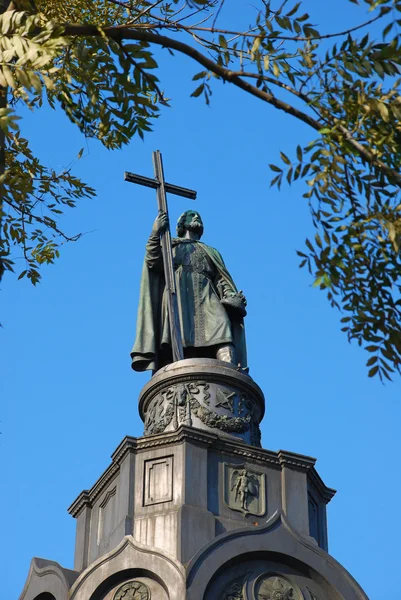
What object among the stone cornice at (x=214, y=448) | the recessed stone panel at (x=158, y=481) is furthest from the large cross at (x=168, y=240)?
the recessed stone panel at (x=158, y=481)

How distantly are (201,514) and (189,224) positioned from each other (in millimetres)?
5737

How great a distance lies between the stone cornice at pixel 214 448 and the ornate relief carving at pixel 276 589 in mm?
1694

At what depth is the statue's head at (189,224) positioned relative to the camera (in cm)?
1908

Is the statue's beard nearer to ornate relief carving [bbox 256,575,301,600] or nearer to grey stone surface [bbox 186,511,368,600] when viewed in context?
grey stone surface [bbox 186,511,368,600]

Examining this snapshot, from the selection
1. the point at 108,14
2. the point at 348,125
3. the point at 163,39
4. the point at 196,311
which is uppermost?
the point at 108,14

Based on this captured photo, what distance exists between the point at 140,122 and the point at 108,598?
6.03 metres

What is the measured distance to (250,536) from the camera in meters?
14.7

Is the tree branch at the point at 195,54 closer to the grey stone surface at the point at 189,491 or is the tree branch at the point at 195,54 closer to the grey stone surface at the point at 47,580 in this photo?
the grey stone surface at the point at 189,491

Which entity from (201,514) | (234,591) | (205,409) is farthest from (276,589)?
(205,409)

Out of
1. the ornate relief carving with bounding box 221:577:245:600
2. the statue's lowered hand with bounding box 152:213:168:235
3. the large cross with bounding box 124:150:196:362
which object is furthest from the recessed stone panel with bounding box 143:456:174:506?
the statue's lowered hand with bounding box 152:213:168:235

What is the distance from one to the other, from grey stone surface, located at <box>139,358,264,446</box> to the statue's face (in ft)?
9.78

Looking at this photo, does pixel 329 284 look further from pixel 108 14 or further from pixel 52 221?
pixel 108 14

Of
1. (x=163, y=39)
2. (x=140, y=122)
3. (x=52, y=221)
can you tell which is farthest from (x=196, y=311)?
(x=163, y=39)

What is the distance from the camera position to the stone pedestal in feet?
47.3
